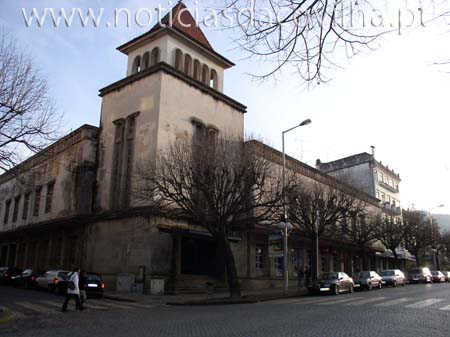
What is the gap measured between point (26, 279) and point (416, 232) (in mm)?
40228

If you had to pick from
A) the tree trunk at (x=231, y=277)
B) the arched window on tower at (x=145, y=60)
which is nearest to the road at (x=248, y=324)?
the tree trunk at (x=231, y=277)

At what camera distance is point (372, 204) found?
153 ft

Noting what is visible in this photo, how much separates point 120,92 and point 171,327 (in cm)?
2258

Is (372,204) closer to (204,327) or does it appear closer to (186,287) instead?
(186,287)

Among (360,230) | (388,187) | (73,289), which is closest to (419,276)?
(360,230)

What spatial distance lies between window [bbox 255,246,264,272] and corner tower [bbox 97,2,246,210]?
29.2 ft

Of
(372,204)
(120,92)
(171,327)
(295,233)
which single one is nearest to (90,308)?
(171,327)

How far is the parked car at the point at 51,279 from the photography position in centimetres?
2349

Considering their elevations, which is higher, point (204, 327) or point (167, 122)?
point (167, 122)

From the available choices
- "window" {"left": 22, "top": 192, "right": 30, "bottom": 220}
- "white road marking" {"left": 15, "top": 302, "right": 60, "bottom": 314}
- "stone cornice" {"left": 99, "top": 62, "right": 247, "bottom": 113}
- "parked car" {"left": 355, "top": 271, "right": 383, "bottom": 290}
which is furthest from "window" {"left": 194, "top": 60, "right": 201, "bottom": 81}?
"window" {"left": 22, "top": 192, "right": 30, "bottom": 220}

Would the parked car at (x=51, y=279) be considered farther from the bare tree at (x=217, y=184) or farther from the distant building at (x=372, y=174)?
the distant building at (x=372, y=174)

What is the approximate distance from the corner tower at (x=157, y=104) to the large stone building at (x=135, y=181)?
7 cm

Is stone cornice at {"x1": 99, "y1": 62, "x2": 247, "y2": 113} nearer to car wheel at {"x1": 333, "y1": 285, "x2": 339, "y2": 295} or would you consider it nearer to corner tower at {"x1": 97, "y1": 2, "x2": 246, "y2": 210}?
corner tower at {"x1": 97, "y1": 2, "x2": 246, "y2": 210}

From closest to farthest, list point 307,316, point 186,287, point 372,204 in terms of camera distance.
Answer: point 307,316
point 186,287
point 372,204
